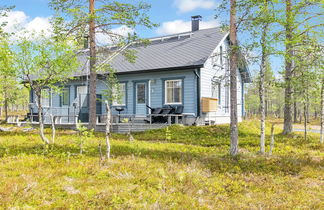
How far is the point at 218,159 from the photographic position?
868 cm

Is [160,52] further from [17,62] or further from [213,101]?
[17,62]

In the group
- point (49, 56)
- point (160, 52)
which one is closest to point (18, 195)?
point (49, 56)

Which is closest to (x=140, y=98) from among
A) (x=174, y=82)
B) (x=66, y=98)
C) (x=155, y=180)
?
(x=174, y=82)

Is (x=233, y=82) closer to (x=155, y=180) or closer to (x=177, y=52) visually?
(x=155, y=180)

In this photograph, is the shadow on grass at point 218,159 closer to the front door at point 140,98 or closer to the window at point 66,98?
the front door at point 140,98

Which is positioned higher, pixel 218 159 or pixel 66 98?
pixel 66 98

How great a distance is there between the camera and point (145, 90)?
788 inches

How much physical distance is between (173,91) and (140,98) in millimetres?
2697

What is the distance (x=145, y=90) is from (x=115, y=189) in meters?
15.0

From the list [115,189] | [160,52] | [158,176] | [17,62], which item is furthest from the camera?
[160,52]

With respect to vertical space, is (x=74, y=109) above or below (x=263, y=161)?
above

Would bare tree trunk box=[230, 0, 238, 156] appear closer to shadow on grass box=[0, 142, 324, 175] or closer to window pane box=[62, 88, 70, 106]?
shadow on grass box=[0, 142, 324, 175]

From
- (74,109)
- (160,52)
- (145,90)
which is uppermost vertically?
(160,52)

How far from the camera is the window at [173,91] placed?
18.8 meters
